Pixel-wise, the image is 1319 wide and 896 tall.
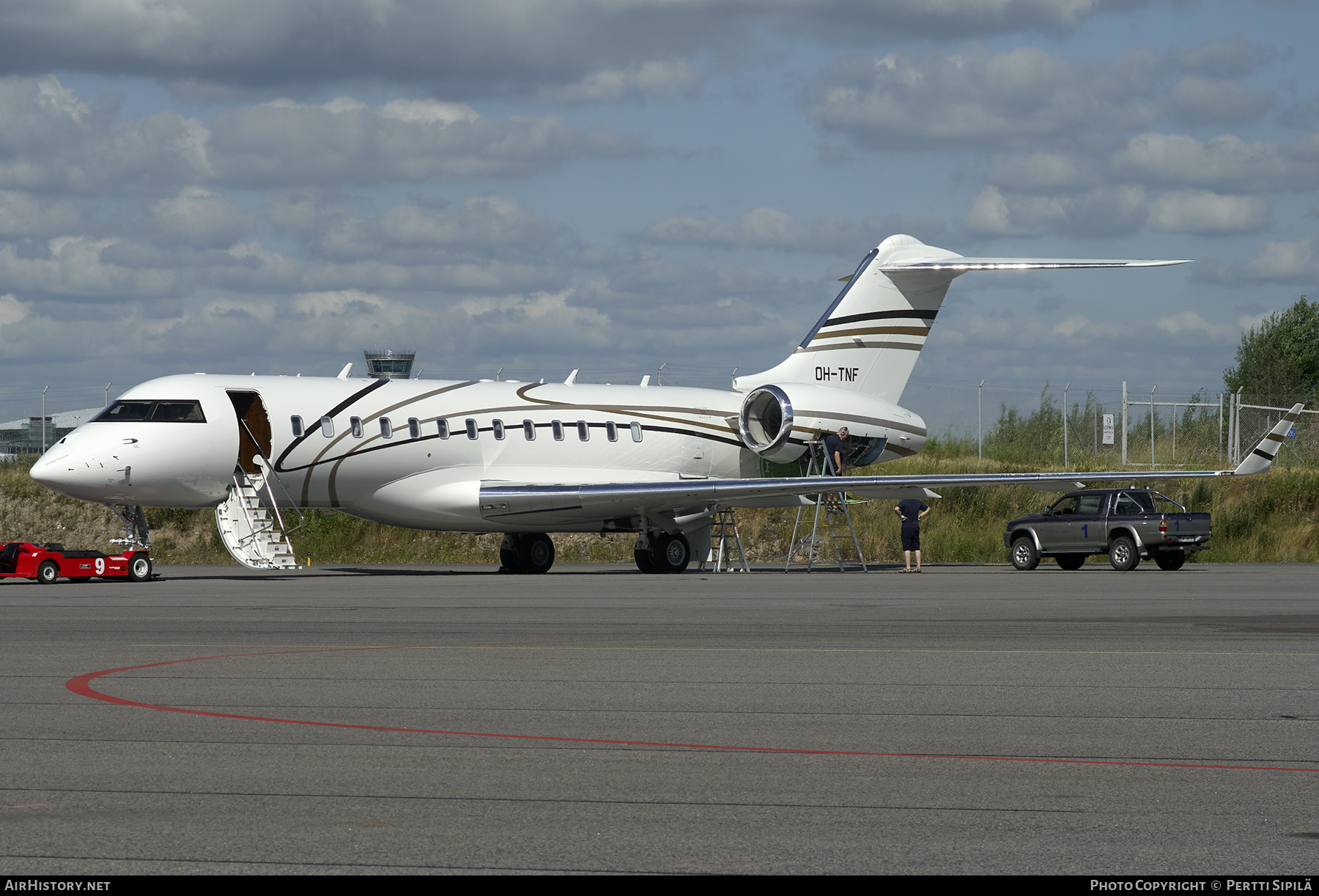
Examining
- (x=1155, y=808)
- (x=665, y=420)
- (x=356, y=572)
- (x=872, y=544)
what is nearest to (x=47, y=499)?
(x=356, y=572)

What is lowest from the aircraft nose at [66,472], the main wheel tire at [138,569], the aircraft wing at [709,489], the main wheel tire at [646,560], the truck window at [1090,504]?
the main wheel tire at [646,560]

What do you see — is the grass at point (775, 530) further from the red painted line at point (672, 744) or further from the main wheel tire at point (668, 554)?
the red painted line at point (672, 744)

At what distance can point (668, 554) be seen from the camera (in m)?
29.9

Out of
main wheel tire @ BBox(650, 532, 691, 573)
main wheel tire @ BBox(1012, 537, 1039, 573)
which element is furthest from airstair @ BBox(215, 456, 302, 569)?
main wheel tire @ BBox(1012, 537, 1039, 573)

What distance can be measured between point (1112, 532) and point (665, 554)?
30.0 feet

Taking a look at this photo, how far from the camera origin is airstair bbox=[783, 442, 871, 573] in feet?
102

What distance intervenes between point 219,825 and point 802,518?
108 feet

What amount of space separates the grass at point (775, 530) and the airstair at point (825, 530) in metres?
0.60

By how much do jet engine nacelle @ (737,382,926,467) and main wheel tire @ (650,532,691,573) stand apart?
9.22 ft

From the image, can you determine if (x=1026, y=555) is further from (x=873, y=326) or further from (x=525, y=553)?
(x=525, y=553)

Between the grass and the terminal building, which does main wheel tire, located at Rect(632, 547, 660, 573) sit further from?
the terminal building

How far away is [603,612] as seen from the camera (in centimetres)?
1745

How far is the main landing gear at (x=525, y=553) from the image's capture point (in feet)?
97.1

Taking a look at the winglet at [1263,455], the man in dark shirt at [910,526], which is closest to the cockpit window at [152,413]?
the man in dark shirt at [910,526]
